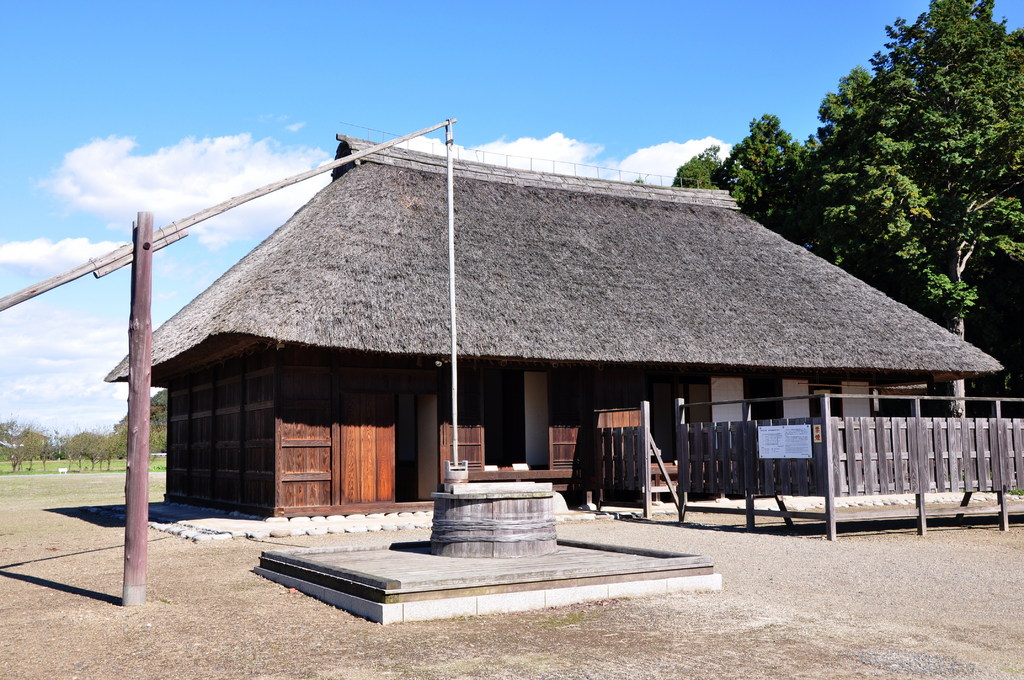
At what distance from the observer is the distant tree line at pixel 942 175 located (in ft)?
82.4

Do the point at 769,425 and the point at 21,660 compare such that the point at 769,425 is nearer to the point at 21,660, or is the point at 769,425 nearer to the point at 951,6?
the point at 21,660

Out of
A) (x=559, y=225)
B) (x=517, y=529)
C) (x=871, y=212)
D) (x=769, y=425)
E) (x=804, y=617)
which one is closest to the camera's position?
(x=804, y=617)

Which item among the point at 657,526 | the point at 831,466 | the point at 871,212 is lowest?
the point at 657,526

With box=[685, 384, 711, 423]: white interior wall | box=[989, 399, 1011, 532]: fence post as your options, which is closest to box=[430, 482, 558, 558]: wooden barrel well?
box=[989, 399, 1011, 532]: fence post

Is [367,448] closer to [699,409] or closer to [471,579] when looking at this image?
[471,579]

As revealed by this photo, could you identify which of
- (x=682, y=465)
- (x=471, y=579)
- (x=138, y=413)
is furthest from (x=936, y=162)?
(x=138, y=413)

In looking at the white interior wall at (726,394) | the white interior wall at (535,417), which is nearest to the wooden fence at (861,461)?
the white interior wall at (726,394)

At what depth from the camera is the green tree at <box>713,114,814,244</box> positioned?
114 feet

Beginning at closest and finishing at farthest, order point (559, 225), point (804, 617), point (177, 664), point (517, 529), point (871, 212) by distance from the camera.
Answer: point (177, 664), point (804, 617), point (517, 529), point (559, 225), point (871, 212)

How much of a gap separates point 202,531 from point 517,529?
247 inches

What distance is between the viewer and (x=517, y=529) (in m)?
8.16

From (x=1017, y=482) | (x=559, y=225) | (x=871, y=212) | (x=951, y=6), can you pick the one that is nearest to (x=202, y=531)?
(x=559, y=225)

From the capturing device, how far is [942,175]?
26141mm

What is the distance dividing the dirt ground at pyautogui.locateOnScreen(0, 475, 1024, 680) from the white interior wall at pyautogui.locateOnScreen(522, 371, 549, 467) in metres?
8.48
